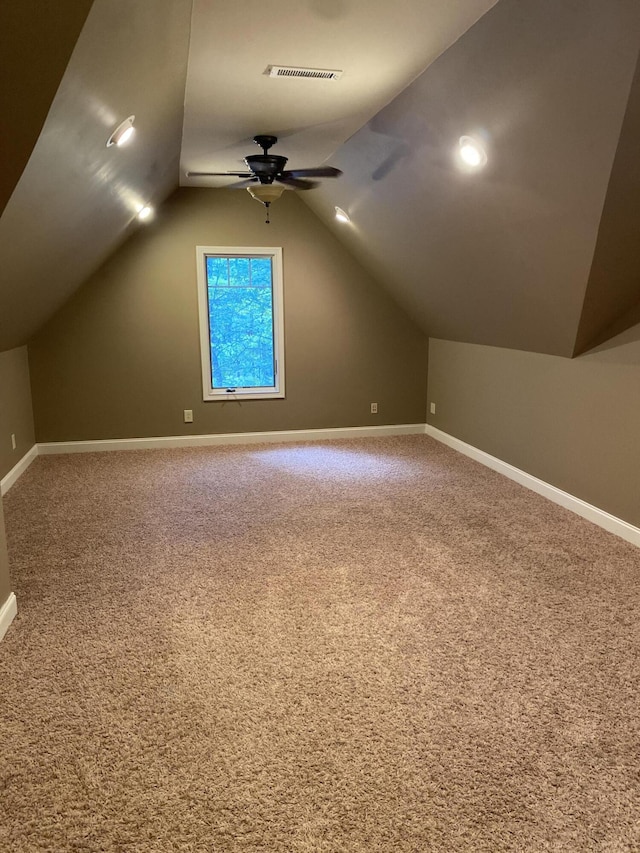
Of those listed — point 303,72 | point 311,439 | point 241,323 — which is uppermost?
point 303,72

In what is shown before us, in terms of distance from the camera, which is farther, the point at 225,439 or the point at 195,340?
the point at 225,439

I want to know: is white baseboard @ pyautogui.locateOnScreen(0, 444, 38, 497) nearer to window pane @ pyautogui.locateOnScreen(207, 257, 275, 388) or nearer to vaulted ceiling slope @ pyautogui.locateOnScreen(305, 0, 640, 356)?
window pane @ pyautogui.locateOnScreen(207, 257, 275, 388)

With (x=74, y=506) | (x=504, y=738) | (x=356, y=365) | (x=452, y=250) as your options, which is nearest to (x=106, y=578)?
(x=74, y=506)

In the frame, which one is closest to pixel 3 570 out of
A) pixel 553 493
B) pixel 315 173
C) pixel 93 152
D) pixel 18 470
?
pixel 93 152

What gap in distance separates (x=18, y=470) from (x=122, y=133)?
2.99 m

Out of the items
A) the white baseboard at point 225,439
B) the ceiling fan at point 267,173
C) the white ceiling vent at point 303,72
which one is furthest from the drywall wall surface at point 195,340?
the white ceiling vent at point 303,72

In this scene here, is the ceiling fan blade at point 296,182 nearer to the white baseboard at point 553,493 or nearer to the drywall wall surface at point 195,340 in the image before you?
the drywall wall surface at point 195,340

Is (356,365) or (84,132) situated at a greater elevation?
(84,132)

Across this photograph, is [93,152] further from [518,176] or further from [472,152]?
[518,176]

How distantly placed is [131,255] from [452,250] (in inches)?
111

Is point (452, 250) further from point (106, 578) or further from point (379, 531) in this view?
point (106, 578)

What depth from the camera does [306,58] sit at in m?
2.43

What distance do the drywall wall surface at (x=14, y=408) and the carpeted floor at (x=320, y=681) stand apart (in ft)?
2.13

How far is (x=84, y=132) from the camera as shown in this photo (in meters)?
2.16
